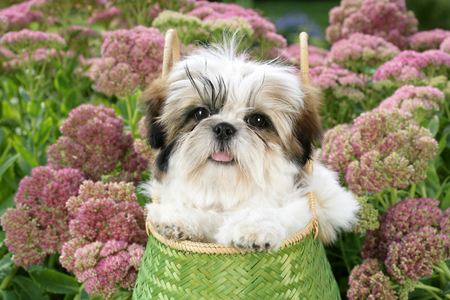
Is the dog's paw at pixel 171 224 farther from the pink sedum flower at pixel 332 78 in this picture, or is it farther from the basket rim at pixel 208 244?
the pink sedum flower at pixel 332 78

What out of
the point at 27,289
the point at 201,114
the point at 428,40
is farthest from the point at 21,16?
the point at 428,40

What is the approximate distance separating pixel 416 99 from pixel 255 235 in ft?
4.97

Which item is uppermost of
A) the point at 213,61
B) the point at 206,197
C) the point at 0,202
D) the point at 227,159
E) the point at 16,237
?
the point at 213,61

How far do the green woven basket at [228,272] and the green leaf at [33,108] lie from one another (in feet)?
6.01

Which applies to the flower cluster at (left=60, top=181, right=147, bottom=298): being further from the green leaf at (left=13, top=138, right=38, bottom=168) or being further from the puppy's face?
the green leaf at (left=13, top=138, right=38, bottom=168)

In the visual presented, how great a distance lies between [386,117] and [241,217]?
1029 millimetres

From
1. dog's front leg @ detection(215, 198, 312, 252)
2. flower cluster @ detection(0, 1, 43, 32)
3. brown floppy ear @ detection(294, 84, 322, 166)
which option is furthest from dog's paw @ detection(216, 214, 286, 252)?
flower cluster @ detection(0, 1, 43, 32)

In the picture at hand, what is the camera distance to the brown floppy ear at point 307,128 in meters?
1.69

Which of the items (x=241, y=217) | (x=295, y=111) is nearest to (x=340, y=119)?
(x=295, y=111)

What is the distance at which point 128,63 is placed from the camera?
261 centimetres

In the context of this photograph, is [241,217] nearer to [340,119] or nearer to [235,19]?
[235,19]

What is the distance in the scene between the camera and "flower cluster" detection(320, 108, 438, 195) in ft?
6.40

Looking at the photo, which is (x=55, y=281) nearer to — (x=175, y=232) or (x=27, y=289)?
(x=27, y=289)

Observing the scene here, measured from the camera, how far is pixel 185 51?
282 cm
